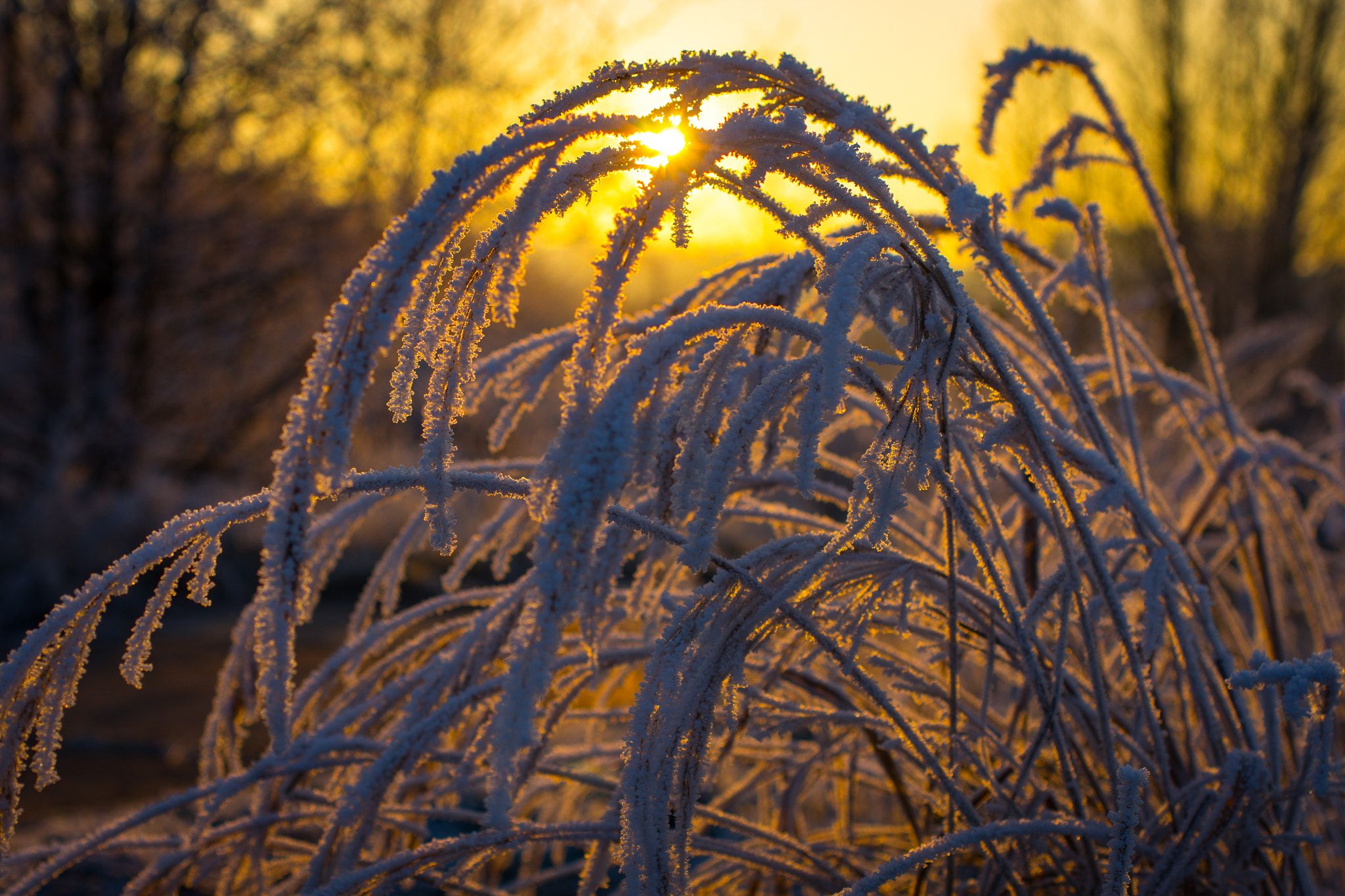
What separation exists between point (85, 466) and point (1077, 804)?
17.6ft

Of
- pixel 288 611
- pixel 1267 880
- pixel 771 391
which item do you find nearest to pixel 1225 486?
pixel 1267 880

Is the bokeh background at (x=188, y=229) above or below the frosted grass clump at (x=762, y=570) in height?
above

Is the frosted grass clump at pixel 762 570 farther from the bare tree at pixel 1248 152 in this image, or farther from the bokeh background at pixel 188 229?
the bare tree at pixel 1248 152

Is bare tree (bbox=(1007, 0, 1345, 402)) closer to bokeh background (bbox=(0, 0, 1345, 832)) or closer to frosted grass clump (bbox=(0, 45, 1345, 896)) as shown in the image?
bokeh background (bbox=(0, 0, 1345, 832))

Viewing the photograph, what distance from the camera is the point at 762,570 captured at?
2.45 feet

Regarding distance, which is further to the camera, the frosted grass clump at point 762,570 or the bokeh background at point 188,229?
the bokeh background at point 188,229

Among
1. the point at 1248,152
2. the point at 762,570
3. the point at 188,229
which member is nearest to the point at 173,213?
the point at 188,229

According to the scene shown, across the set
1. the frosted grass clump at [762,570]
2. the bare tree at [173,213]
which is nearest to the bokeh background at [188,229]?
the bare tree at [173,213]

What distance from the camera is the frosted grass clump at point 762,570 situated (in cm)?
51

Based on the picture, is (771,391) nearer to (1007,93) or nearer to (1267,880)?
(1007,93)

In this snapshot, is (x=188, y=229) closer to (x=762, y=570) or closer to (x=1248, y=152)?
(x=762, y=570)

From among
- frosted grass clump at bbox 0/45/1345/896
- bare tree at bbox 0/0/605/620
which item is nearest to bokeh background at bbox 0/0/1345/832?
bare tree at bbox 0/0/605/620

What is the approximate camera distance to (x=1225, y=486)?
1.17 m

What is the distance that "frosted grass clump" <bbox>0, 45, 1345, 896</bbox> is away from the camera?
20.2 inches
